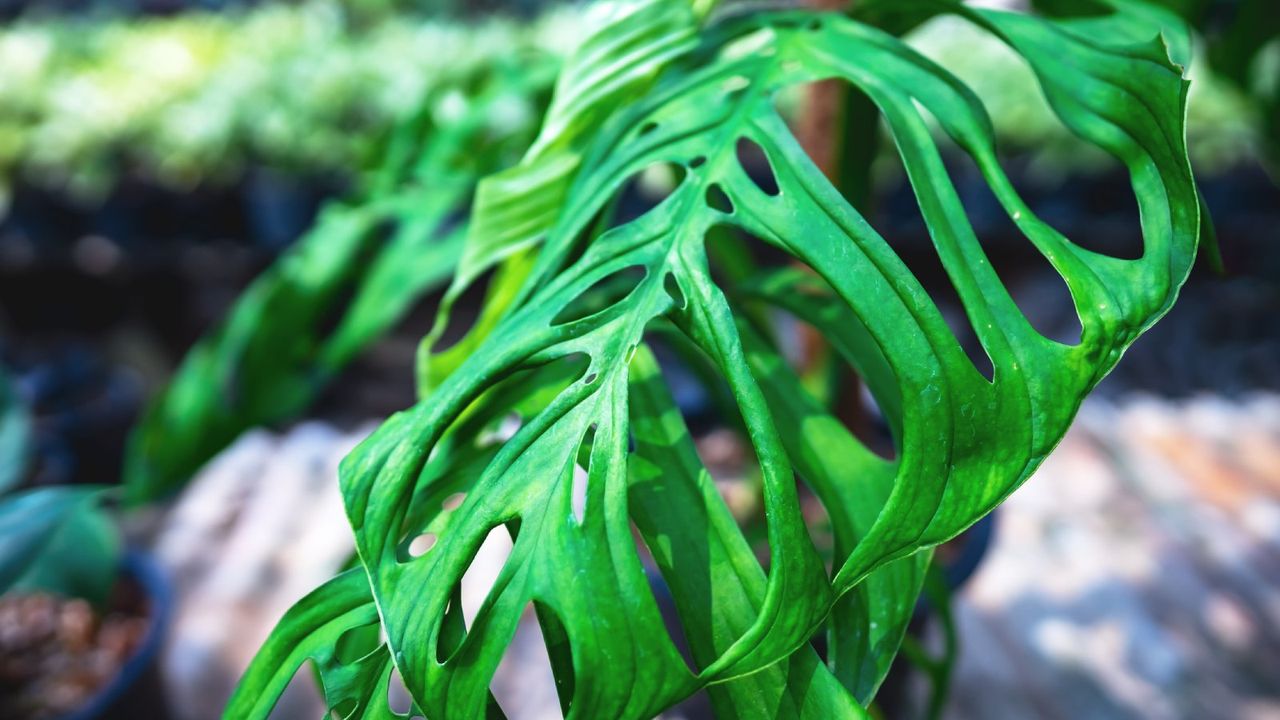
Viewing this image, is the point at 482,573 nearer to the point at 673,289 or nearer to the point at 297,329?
the point at 297,329

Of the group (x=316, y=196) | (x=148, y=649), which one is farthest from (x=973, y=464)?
(x=316, y=196)

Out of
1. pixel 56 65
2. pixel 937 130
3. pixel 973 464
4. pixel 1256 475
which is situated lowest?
pixel 1256 475

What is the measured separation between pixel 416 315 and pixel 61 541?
4.62 feet

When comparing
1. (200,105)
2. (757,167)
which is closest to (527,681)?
(757,167)

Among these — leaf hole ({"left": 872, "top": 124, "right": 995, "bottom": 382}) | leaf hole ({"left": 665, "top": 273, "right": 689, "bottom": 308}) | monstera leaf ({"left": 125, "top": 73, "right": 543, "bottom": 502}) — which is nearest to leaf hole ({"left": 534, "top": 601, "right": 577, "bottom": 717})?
leaf hole ({"left": 665, "top": 273, "right": 689, "bottom": 308})

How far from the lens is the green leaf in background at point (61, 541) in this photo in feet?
1.92

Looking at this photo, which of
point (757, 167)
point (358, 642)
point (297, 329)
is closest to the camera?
point (358, 642)

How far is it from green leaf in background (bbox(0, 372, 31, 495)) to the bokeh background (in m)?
0.18

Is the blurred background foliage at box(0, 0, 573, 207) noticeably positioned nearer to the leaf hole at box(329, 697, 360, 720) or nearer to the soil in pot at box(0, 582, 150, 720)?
the soil in pot at box(0, 582, 150, 720)

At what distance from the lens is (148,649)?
2.57 ft

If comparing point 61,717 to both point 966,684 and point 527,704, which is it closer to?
point 527,704

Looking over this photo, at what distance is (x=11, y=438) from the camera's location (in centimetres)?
78

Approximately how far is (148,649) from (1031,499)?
3.13 ft

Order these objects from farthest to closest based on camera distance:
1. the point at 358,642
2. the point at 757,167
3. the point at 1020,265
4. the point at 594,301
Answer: the point at 1020,265 → the point at 757,167 → the point at 594,301 → the point at 358,642
